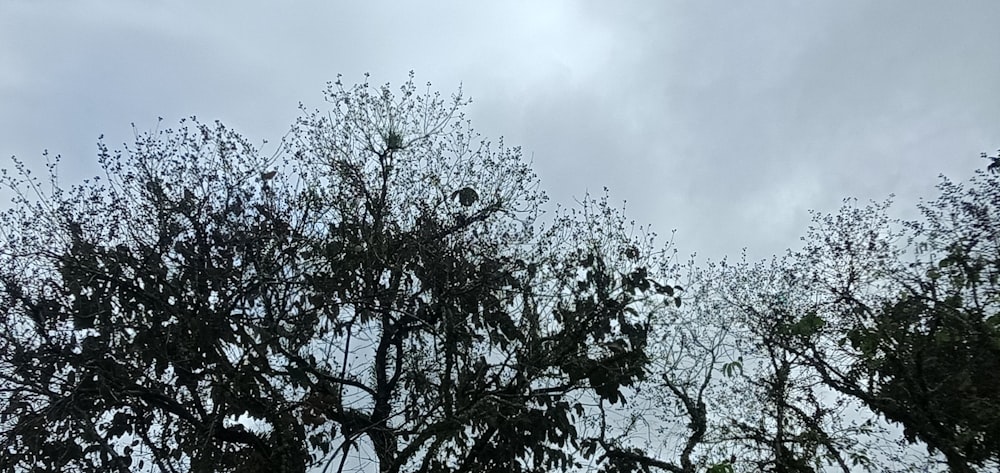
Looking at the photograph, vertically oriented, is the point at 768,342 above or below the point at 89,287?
above

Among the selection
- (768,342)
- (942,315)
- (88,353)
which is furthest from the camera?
(768,342)

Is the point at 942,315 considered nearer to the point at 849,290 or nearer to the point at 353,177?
the point at 849,290

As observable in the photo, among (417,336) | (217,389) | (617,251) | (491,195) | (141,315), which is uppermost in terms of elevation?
(491,195)

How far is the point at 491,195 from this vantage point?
9.77 m

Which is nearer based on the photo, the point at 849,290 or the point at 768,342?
the point at 849,290

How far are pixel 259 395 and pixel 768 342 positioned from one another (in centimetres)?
717

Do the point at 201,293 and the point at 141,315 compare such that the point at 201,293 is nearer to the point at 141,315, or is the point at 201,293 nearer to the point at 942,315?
the point at 141,315

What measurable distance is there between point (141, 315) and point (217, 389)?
1111 mm

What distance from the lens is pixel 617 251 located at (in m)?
9.18

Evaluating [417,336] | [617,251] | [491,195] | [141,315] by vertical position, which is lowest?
[141,315]

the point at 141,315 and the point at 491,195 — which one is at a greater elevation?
the point at 491,195

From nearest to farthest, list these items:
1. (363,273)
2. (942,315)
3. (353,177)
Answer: (942,315), (363,273), (353,177)

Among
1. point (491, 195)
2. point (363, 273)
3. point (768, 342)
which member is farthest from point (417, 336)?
point (768, 342)

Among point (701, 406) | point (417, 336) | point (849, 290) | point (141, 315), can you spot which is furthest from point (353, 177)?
point (849, 290)
